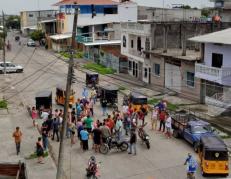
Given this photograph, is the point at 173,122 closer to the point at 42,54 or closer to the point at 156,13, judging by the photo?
the point at 156,13

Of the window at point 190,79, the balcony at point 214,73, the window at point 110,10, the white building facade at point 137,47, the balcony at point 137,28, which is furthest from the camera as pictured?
the window at point 110,10

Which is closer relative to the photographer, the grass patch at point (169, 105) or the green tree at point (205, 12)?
the grass patch at point (169, 105)

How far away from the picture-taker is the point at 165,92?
43156 mm

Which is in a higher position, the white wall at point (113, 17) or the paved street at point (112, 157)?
the white wall at point (113, 17)

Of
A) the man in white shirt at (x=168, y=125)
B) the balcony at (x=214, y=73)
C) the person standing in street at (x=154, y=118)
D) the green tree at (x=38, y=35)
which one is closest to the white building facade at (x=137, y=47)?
the balcony at (x=214, y=73)

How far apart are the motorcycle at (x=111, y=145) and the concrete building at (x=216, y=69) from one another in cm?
1049

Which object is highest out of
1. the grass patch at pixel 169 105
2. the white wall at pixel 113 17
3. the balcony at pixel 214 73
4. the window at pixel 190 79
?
the white wall at pixel 113 17

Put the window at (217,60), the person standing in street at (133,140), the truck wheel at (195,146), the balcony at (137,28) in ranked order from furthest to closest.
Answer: the balcony at (137,28)
the window at (217,60)
the truck wheel at (195,146)
the person standing in street at (133,140)

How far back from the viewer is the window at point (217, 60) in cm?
3509

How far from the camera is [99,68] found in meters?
59.6

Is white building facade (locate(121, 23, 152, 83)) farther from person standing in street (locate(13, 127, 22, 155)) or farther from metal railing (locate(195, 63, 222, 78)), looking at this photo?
person standing in street (locate(13, 127, 22, 155))

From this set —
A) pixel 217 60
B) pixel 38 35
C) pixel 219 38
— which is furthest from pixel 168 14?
pixel 38 35

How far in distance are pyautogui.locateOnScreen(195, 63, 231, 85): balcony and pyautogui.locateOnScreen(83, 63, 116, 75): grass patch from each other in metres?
20.6

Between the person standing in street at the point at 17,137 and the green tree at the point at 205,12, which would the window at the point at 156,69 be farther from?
the green tree at the point at 205,12
